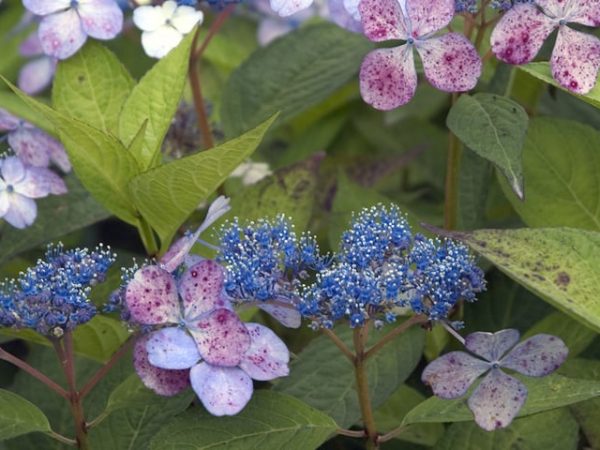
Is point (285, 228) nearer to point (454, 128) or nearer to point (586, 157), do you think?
point (454, 128)

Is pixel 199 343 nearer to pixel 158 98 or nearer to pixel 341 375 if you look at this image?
pixel 341 375

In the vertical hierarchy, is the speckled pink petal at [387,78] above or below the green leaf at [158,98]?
above

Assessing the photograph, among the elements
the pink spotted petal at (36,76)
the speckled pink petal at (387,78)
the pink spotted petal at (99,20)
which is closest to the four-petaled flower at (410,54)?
the speckled pink petal at (387,78)

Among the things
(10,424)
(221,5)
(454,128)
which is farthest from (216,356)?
(221,5)

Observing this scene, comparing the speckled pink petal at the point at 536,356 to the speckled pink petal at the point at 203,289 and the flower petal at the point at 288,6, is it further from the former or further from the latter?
the flower petal at the point at 288,6

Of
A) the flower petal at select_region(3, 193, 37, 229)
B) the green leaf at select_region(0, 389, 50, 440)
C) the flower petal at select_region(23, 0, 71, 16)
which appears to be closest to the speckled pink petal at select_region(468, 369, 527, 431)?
the green leaf at select_region(0, 389, 50, 440)

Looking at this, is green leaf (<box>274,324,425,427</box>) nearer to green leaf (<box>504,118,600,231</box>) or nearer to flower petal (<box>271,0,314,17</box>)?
green leaf (<box>504,118,600,231</box>)
